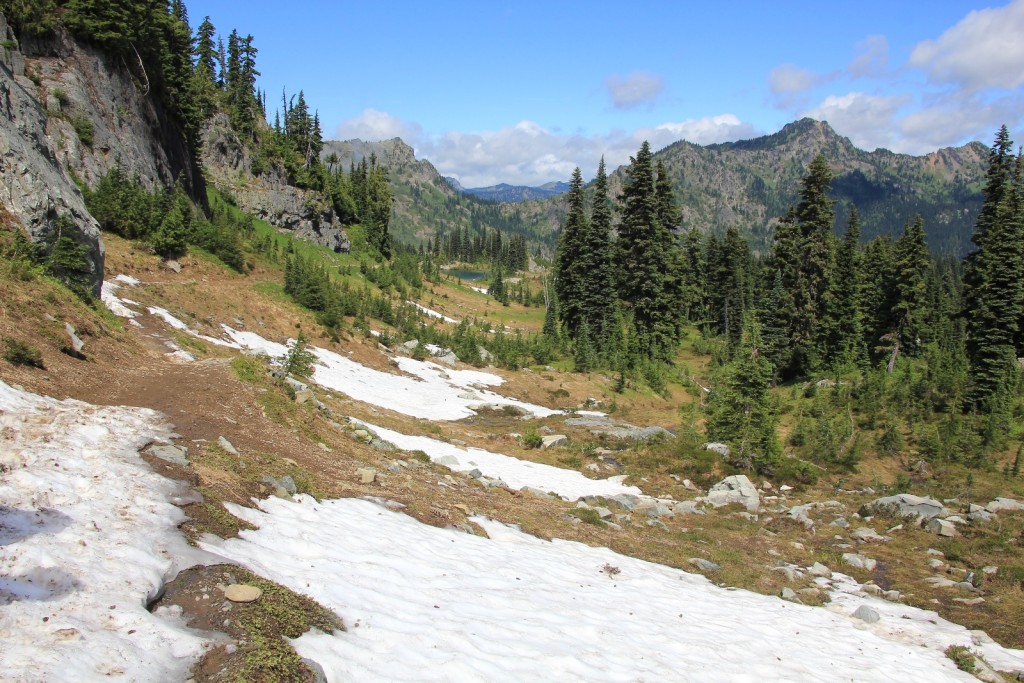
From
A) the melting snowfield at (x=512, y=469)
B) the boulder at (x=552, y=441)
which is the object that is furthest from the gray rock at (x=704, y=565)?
the boulder at (x=552, y=441)

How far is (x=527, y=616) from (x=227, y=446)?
5923 millimetres

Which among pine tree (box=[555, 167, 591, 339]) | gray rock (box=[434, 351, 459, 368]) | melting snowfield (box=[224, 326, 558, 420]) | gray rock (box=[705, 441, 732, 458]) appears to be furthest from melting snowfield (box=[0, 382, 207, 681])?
pine tree (box=[555, 167, 591, 339])

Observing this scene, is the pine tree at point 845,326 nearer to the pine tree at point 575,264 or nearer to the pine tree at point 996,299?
the pine tree at point 996,299

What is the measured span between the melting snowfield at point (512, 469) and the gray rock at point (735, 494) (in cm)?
243

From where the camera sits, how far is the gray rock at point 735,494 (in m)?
18.3

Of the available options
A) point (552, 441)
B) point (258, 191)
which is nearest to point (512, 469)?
point (552, 441)

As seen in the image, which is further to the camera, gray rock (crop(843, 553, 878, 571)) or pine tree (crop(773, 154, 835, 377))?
Answer: pine tree (crop(773, 154, 835, 377))

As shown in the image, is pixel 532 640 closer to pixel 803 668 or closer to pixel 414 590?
pixel 414 590

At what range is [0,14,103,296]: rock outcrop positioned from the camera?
14.0m

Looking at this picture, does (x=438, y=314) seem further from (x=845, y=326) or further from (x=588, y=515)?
(x=588, y=515)

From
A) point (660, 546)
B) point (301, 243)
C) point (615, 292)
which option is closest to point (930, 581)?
point (660, 546)

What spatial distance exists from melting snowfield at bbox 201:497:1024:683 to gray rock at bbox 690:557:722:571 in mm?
739

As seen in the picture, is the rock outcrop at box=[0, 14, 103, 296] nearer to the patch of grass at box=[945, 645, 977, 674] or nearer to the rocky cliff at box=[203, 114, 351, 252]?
the patch of grass at box=[945, 645, 977, 674]

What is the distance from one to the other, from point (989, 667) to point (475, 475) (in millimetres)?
11354
